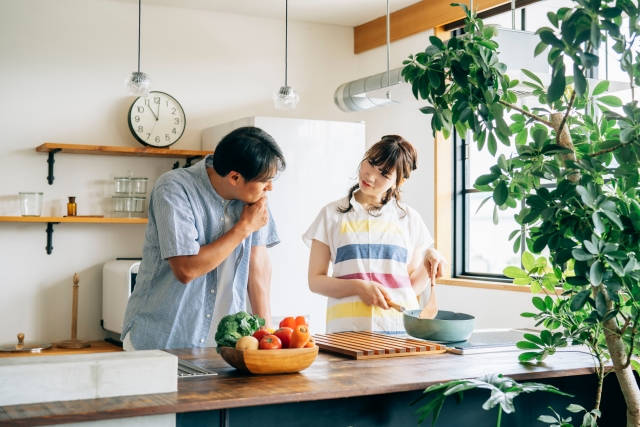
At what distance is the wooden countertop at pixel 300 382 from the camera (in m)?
1.37

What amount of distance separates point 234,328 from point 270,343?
0.12m

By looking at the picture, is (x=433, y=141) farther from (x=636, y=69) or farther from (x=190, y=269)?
(x=636, y=69)

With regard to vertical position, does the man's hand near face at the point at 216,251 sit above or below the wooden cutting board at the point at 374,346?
above

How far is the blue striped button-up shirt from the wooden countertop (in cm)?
14

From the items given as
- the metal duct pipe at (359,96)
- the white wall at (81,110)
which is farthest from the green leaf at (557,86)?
the white wall at (81,110)

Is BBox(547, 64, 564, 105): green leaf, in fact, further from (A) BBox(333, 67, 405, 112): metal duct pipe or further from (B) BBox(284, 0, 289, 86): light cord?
(B) BBox(284, 0, 289, 86): light cord

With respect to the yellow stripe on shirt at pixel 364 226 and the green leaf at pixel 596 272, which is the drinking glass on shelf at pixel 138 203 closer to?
the yellow stripe on shirt at pixel 364 226

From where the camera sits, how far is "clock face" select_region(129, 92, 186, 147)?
14.7 feet

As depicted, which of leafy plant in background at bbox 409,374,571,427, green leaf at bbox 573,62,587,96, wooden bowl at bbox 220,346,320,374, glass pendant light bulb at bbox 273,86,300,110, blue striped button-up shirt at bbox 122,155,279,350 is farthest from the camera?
glass pendant light bulb at bbox 273,86,300,110

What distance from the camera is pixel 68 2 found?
4.43m

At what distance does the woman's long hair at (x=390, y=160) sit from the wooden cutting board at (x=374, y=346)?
52 cm

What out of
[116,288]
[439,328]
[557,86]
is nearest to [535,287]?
[439,328]

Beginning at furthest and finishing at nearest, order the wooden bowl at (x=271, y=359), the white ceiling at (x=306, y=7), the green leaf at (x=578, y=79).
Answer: the white ceiling at (x=306, y=7)
the wooden bowl at (x=271, y=359)
the green leaf at (x=578, y=79)

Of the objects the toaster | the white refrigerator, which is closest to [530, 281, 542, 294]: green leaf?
the white refrigerator
